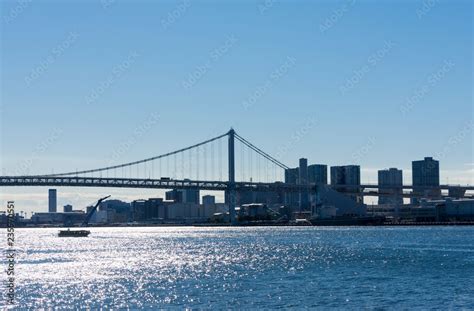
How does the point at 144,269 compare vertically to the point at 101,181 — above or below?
below

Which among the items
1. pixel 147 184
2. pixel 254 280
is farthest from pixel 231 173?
pixel 254 280

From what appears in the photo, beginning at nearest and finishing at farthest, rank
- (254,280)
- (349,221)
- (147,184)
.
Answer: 1. (254,280)
2. (147,184)
3. (349,221)

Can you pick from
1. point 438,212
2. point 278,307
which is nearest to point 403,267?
point 278,307

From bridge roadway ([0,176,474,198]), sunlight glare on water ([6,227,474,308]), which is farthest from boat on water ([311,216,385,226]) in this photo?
sunlight glare on water ([6,227,474,308])

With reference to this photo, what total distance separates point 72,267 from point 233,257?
13.4 metres

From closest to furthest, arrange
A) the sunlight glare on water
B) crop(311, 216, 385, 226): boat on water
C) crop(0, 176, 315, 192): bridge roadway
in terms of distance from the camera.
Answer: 1. the sunlight glare on water
2. crop(0, 176, 315, 192): bridge roadway
3. crop(311, 216, 385, 226): boat on water

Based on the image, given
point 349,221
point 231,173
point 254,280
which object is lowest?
point 254,280

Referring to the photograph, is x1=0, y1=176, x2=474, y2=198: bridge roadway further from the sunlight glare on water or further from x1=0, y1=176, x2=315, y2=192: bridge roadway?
the sunlight glare on water

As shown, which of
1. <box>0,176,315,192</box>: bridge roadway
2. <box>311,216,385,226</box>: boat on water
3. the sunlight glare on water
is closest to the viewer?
the sunlight glare on water

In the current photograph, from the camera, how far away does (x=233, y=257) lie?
65.4 meters

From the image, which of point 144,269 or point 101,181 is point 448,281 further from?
point 101,181

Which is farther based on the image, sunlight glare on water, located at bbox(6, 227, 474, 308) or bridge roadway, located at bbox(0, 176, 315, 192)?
bridge roadway, located at bbox(0, 176, 315, 192)

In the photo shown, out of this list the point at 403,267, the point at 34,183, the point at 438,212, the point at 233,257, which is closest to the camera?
the point at 403,267

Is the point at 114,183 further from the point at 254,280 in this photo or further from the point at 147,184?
the point at 254,280
